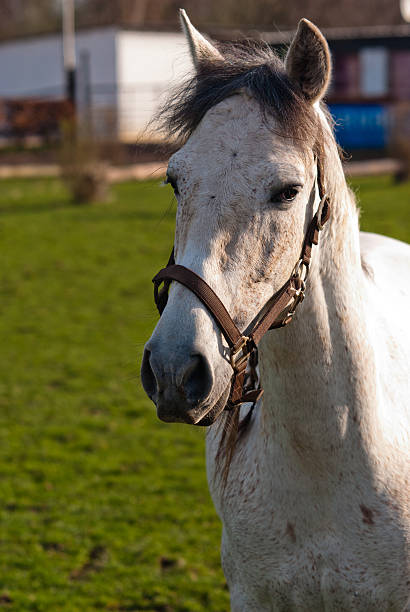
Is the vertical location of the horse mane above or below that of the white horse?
above

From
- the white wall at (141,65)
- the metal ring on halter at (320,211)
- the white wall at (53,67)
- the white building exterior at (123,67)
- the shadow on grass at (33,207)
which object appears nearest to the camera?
the metal ring on halter at (320,211)

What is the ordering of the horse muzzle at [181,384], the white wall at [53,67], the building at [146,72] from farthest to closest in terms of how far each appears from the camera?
1. the white wall at [53,67]
2. the building at [146,72]
3. the horse muzzle at [181,384]

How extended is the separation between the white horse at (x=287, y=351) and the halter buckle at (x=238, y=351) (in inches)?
1.0

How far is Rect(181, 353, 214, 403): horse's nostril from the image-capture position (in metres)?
2.01

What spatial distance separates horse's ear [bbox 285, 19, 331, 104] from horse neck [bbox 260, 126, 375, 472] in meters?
0.21

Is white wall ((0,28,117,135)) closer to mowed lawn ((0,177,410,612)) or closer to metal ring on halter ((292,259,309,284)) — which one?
mowed lawn ((0,177,410,612))

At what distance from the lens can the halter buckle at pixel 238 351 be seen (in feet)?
6.97

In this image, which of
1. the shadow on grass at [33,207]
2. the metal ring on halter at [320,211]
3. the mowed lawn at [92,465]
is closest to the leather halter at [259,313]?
the metal ring on halter at [320,211]

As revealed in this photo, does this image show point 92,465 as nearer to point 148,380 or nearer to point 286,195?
point 148,380

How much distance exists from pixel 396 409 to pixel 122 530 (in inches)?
118

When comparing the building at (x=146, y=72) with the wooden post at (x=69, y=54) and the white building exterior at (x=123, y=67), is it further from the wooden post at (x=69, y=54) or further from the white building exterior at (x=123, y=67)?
the wooden post at (x=69, y=54)

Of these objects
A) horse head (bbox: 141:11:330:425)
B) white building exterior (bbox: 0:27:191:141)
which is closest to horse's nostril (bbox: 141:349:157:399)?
horse head (bbox: 141:11:330:425)

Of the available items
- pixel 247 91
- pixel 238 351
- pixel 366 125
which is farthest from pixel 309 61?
pixel 366 125

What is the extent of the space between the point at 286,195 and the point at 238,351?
0.48m
